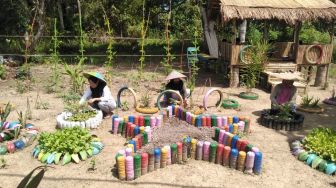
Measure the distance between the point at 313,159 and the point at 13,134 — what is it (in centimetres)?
490

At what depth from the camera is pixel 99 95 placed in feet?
23.2

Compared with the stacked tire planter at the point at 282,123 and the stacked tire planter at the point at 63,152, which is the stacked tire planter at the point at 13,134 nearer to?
the stacked tire planter at the point at 63,152

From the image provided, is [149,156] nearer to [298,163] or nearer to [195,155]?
[195,155]

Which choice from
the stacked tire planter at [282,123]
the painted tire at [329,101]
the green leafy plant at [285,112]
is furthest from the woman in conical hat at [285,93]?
the painted tire at [329,101]

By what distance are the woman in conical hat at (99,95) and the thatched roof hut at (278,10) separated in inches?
175

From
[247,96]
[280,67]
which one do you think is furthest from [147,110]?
[280,67]

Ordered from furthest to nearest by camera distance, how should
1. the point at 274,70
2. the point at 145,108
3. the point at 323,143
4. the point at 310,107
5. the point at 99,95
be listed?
1. the point at 274,70
2. the point at 310,107
3. the point at 145,108
4. the point at 99,95
5. the point at 323,143

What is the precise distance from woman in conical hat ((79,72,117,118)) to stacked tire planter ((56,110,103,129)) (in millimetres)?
219

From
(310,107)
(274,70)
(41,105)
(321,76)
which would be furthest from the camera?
(321,76)

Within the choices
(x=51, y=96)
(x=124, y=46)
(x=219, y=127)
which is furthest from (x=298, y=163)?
(x=124, y=46)

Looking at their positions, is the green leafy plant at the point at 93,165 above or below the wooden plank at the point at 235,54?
below

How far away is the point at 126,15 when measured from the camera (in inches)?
754

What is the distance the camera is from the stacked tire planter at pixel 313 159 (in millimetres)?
5191

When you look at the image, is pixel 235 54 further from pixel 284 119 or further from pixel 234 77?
pixel 284 119
